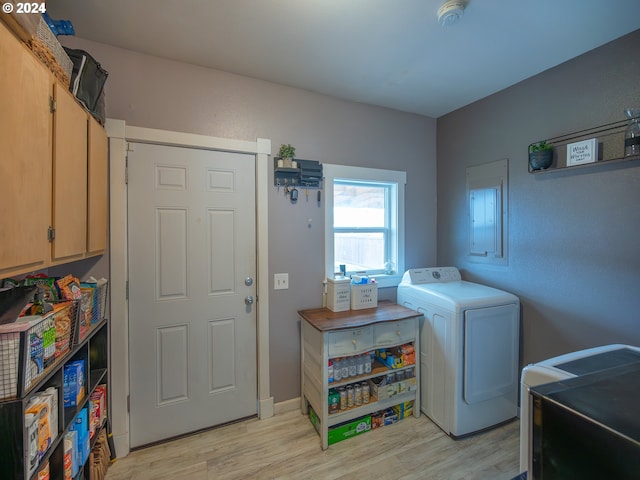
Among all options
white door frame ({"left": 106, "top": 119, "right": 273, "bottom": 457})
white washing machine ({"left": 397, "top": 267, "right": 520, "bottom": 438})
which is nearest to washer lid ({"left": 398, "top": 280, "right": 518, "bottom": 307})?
white washing machine ({"left": 397, "top": 267, "right": 520, "bottom": 438})

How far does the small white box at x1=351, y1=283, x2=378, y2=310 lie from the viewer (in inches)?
89.3

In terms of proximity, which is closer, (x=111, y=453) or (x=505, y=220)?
(x=111, y=453)

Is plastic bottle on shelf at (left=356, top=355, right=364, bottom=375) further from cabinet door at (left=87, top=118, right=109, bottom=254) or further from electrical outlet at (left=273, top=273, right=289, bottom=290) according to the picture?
cabinet door at (left=87, top=118, right=109, bottom=254)

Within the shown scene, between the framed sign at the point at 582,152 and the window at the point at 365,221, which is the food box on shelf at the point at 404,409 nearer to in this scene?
the window at the point at 365,221

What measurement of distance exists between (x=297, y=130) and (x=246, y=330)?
5.41ft

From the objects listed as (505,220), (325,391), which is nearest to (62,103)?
(325,391)

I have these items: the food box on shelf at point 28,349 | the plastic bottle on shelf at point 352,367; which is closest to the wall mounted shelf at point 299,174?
the plastic bottle on shelf at point 352,367

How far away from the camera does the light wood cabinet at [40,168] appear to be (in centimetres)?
83

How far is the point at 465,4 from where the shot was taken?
1397 millimetres

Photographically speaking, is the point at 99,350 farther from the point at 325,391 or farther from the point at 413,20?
the point at 413,20

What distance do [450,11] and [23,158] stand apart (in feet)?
6.34

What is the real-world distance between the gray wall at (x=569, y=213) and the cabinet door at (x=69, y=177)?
283 cm

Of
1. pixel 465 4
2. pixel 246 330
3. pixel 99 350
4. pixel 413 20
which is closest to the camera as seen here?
pixel 465 4

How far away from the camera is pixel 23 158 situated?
905mm
